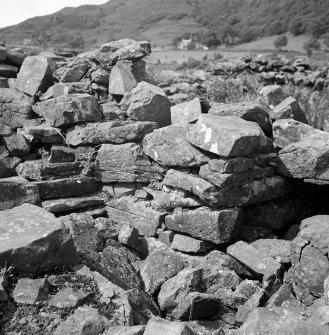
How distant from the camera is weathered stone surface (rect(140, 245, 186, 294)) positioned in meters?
6.82

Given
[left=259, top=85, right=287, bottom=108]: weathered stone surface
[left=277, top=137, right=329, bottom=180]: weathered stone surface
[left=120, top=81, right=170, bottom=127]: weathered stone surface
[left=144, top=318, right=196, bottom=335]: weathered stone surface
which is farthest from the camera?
[left=259, top=85, right=287, bottom=108]: weathered stone surface

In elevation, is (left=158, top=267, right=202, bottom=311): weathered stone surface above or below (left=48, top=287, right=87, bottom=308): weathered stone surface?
below

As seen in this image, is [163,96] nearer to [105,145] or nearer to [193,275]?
[105,145]

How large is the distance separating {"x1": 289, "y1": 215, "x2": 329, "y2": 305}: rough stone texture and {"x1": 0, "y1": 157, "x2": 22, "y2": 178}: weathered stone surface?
547cm

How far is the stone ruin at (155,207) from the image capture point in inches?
222

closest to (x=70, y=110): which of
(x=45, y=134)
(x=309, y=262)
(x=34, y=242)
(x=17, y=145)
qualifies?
(x=45, y=134)

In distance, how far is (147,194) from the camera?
8695mm

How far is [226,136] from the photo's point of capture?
7.21 meters

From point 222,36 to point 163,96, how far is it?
133m

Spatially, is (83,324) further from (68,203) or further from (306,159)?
(306,159)

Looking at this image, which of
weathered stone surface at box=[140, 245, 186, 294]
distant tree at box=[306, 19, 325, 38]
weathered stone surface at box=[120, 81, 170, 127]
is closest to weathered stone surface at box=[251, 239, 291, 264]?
weathered stone surface at box=[140, 245, 186, 294]

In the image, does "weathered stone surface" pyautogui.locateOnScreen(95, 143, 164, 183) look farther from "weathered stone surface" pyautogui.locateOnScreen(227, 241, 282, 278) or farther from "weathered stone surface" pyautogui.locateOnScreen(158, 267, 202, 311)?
"weathered stone surface" pyautogui.locateOnScreen(158, 267, 202, 311)

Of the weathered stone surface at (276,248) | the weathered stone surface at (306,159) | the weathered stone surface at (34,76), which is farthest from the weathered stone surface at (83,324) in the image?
the weathered stone surface at (34,76)

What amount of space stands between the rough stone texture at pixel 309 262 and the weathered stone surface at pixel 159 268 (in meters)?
1.78
